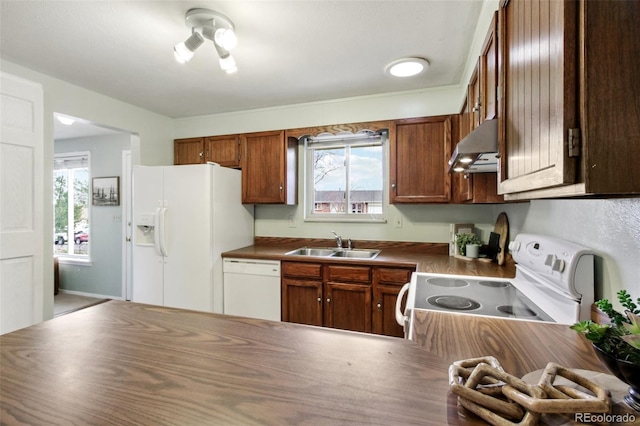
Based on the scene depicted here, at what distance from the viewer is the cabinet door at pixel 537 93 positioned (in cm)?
61

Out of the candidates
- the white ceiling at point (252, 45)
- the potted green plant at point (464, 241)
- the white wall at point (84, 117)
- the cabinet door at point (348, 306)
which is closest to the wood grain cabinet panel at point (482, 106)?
the potted green plant at point (464, 241)

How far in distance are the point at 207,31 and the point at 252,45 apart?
39cm

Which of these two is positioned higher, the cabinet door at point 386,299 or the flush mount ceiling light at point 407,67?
the flush mount ceiling light at point 407,67

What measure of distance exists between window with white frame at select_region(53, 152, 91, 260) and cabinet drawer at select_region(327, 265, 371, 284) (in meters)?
4.14

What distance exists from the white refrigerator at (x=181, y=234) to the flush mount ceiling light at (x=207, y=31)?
1.23 metres

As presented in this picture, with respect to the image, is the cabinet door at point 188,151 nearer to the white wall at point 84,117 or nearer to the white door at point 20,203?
the white wall at point 84,117

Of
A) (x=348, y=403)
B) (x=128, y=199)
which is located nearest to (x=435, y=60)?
(x=348, y=403)

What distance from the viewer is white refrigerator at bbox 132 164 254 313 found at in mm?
2842

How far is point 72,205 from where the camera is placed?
4.70 m

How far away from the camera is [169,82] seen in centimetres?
265

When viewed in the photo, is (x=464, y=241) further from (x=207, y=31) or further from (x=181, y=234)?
(x=181, y=234)

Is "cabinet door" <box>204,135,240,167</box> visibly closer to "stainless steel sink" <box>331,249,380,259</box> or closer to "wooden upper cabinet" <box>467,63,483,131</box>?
"stainless steel sink" <box>331,249,380,259</box>

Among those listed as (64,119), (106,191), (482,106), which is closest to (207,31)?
(482,106)
